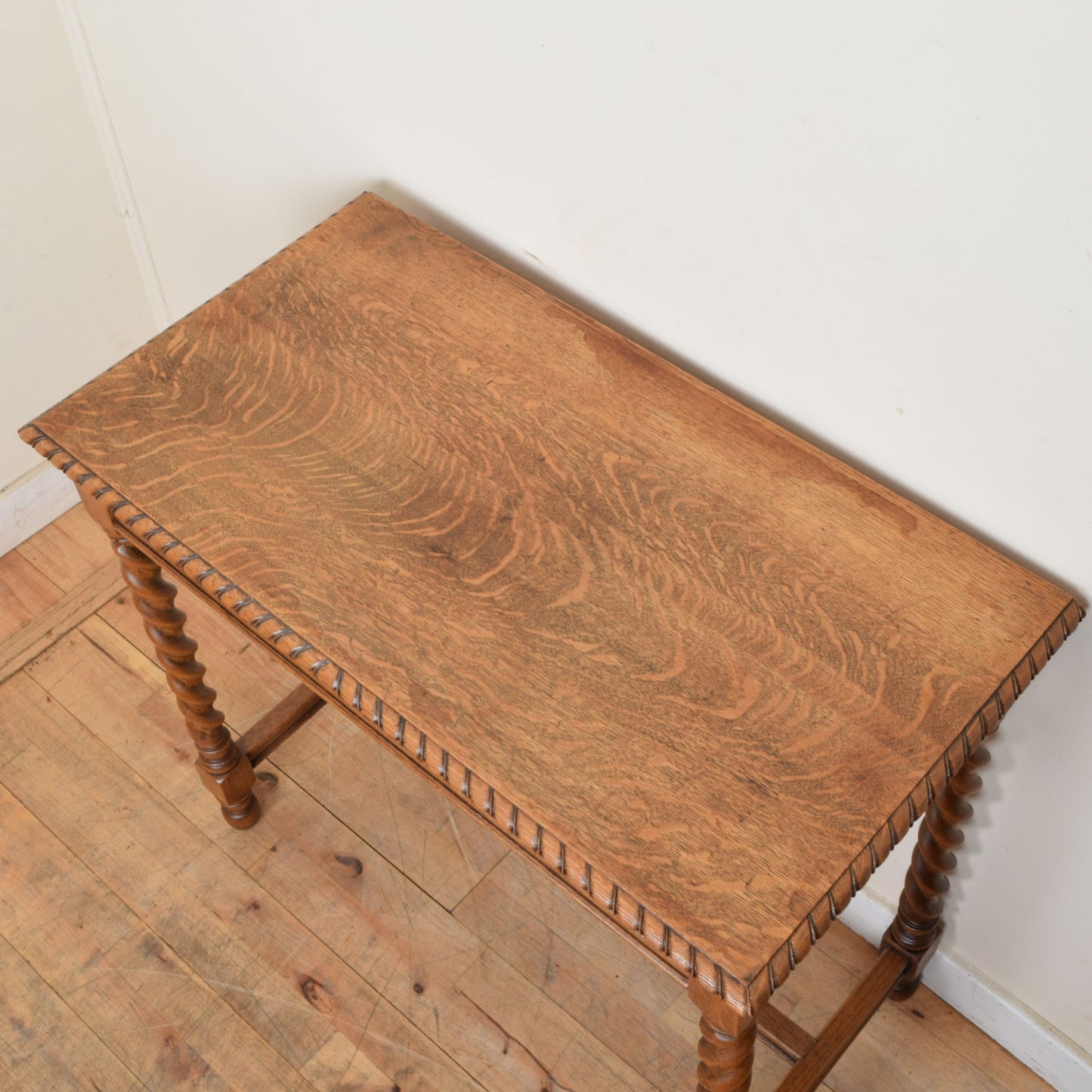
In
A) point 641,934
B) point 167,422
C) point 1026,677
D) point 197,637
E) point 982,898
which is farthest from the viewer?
point 197,637

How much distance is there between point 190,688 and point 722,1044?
2.88 feet

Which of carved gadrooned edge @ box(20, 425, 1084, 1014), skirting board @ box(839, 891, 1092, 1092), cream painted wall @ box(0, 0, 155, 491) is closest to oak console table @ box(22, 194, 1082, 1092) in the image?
carved gadrooned edge @ box(20, 425, 1084, 1014)

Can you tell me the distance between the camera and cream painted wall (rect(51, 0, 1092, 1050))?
37.0 inches

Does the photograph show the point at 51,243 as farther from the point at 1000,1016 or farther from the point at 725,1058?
the point at 1000,1016

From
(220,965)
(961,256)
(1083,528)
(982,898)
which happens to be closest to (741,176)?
(961,256)

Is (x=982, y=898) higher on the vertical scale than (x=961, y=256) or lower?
lower

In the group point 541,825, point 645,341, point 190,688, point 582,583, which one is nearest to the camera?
point 541,825

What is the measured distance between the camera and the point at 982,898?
1521mm

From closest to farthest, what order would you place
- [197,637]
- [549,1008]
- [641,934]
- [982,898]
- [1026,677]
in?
[641,934] → [1026,677] → [982,898] → [549,1008] → [197,637]

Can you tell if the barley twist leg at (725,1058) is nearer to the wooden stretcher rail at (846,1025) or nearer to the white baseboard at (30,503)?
the wooden stretcher rail at (846,1025)

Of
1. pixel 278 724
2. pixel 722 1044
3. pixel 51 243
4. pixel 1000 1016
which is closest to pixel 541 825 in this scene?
pixel 722 1044

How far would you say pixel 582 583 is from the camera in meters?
1.12

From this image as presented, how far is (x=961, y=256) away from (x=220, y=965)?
1.34 metres

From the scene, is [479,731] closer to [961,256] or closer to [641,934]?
[641,934]
